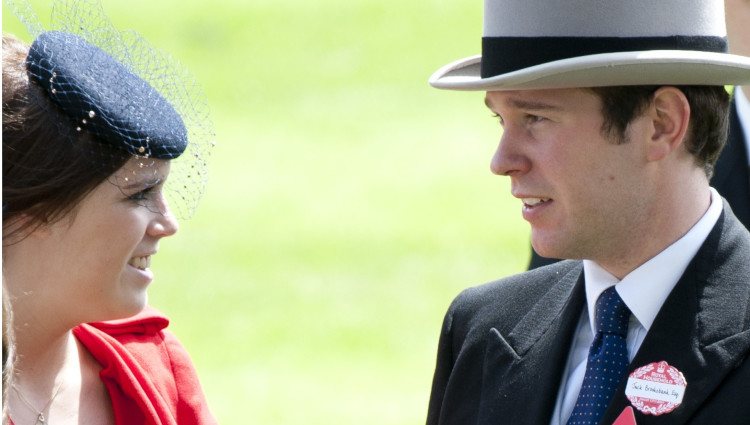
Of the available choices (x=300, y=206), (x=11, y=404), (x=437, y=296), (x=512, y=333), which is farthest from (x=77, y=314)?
(x=300, y=206)

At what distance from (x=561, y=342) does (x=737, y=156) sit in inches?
50.3

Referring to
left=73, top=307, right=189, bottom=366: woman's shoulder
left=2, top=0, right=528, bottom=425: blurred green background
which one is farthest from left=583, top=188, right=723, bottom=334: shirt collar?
left=2, top=0, right=528, bottom=425: blurred green background

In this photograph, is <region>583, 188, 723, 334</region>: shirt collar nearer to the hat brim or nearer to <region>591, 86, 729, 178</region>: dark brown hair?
<region>591, 86, 729, 178</region>: dark brown hair

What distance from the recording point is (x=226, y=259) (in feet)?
43.2

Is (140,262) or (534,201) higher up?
(534,201)

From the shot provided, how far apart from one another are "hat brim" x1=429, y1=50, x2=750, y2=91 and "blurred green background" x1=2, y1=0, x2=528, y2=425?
6.02 metres

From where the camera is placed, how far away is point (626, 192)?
2.87 m

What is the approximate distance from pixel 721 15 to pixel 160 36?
17.9 m

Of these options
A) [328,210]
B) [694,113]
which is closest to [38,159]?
[694,113]

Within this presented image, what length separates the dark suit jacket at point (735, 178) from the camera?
12.8ft

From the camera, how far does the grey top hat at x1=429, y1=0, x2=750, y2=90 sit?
274cm

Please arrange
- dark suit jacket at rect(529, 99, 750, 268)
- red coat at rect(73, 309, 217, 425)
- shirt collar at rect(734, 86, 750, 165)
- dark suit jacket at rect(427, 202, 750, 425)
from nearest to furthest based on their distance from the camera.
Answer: dark suit jacket at rect(427, 202, 750, 425)
red coat at rect(73, 309, 217, 425)
dark suit jacket at rect(529, 99, 750, 268)
shirt collar at rect(734, 86, 750, 165)

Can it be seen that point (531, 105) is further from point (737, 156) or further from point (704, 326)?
point (737, 156)

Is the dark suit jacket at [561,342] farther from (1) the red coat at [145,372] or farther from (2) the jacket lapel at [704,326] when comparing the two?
(1) the red coat at [145,372]
